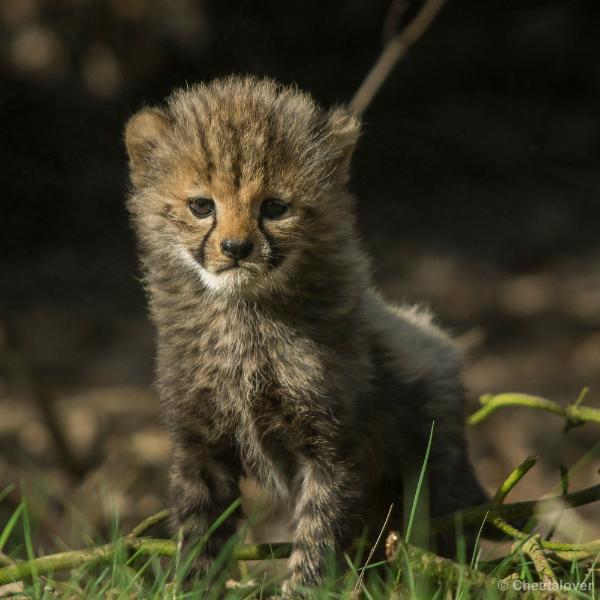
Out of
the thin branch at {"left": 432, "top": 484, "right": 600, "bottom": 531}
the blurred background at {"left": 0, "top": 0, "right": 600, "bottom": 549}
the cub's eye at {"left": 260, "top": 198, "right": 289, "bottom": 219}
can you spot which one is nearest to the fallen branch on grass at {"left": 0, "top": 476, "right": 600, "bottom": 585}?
the thin branch at {"left": 432, "top": 484, "right": 600, "bottom": 531}

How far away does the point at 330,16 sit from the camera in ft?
23.2

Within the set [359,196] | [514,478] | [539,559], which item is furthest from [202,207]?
[359,196]

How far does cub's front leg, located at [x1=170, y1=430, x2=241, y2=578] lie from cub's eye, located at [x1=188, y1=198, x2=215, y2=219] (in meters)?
0.62

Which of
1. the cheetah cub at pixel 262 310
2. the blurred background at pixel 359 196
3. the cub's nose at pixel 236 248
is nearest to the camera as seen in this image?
the cub's nose at pixel 236 248

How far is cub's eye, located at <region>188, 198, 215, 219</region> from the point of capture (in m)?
3.05

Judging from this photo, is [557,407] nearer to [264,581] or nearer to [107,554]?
[264,581]

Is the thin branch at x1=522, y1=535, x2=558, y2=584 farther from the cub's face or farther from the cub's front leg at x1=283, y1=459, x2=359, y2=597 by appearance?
the cub's face

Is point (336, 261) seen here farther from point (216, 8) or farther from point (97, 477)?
point (216, 8)

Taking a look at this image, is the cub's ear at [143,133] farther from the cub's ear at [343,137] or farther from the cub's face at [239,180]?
the cub's ear at [343,137]

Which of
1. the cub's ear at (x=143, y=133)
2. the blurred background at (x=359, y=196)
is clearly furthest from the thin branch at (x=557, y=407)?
the blurred background at (x=359, y=196)

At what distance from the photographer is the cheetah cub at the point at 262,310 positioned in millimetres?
3039

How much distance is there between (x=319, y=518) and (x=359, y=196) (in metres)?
4.17

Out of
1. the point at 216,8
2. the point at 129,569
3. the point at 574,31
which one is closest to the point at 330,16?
the point at 216,8

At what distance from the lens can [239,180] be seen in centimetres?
301
